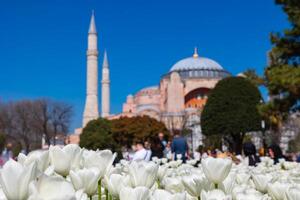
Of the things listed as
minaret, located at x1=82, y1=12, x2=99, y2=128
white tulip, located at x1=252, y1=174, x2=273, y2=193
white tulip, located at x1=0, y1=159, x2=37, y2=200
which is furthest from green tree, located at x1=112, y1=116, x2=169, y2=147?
white tulip, located at x1=0, y1=159, x2=37, y2=200

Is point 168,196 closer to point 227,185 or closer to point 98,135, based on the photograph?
point 227,185

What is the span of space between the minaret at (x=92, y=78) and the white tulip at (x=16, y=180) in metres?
46.4

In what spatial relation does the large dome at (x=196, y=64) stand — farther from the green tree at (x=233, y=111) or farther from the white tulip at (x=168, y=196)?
the white tulip at (x=168, y=196)

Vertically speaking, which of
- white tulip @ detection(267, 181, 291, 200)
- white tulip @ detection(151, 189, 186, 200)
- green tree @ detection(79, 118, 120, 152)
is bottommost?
white tulip @ detection(267, 181, 291, 200)

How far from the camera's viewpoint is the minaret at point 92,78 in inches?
1866

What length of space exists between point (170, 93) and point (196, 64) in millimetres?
9715

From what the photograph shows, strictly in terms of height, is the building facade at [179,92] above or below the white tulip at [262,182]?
above

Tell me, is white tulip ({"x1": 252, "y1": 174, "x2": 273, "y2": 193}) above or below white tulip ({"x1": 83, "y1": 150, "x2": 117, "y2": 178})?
below

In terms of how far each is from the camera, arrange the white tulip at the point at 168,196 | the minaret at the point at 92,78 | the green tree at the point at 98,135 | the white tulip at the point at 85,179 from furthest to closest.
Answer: the minaret at the point at 92,78, the green tree at the point at 98,135, the white tulip at the point at 85,179, the white tulip at the point at 168,196

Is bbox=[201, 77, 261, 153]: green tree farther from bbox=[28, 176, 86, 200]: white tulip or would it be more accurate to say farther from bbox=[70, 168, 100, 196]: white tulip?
bbox=[28, 176, 86, 200]: white tulip

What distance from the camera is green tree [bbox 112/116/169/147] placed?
39344 millimetres

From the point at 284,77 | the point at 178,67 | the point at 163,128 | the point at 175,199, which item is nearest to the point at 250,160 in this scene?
the point at 284,77

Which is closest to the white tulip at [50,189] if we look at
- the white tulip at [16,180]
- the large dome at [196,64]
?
the white tulip at [16,180]

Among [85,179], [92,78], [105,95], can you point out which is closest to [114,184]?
[85,179]
